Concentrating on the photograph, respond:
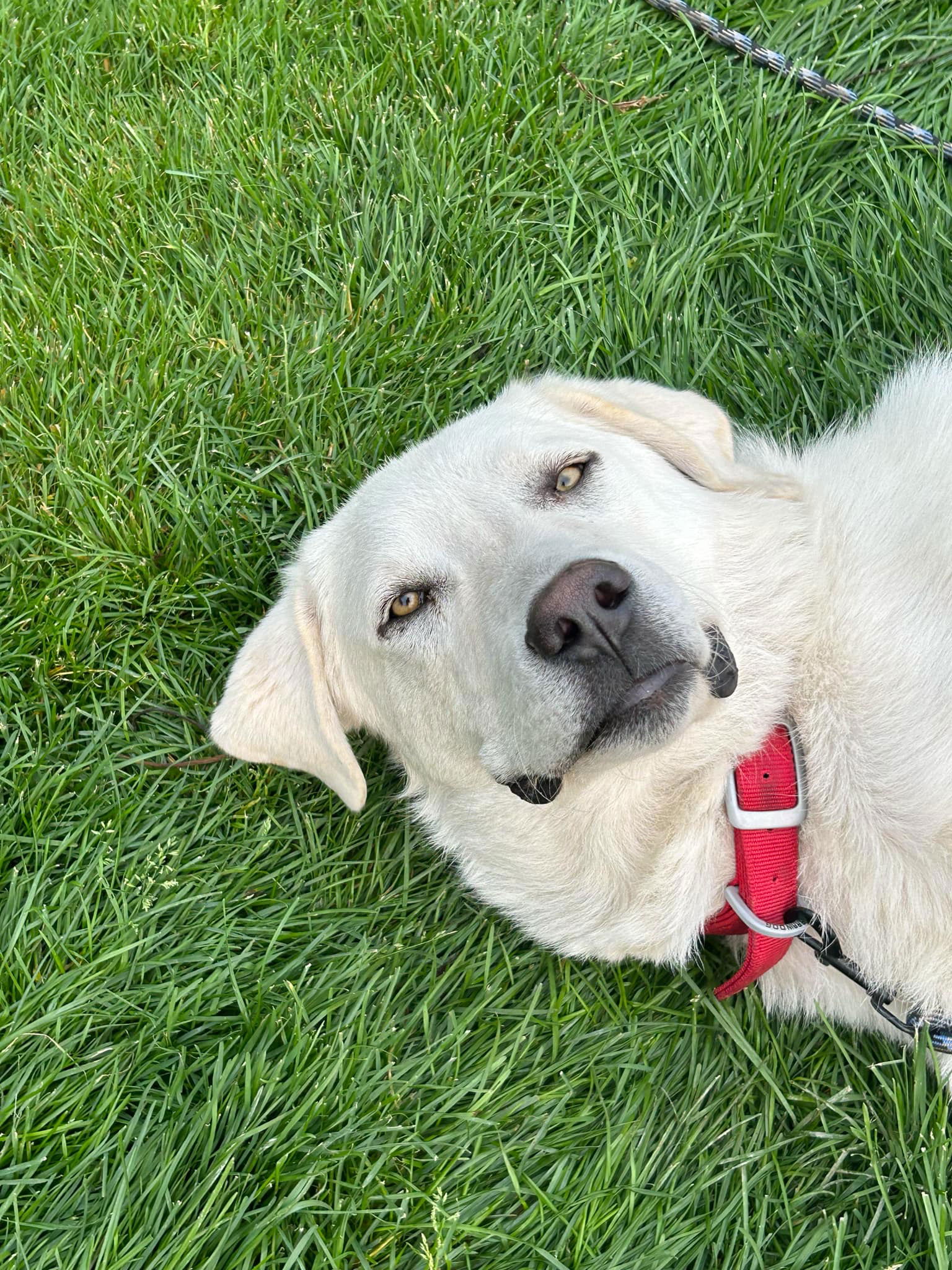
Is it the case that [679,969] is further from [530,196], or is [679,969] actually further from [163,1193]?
[530,196]

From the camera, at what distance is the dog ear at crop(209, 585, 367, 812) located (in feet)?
10.8

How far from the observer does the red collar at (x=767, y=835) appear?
280 cm

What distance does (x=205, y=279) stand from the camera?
4.51 metres

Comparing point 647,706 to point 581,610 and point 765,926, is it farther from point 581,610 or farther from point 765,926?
point 765,926

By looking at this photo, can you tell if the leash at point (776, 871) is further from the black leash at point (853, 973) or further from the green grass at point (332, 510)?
the green grass at point (332, 510)

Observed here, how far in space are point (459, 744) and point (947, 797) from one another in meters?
1.32

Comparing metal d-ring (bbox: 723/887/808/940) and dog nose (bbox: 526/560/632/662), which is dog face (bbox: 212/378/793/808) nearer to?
dog nose (bbox: 526/560/632/662)

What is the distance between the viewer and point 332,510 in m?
4.30

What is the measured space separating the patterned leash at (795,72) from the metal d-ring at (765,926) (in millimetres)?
3274

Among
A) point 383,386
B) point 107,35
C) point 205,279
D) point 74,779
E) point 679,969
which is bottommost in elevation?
point 679,969

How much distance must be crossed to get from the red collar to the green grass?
726 mm

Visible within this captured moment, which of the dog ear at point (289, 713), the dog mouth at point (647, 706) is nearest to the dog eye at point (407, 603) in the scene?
the dog ear at point (289, 713)

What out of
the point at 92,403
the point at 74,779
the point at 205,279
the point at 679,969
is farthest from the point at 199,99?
the point at 679,969

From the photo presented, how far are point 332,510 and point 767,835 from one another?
2292mm
